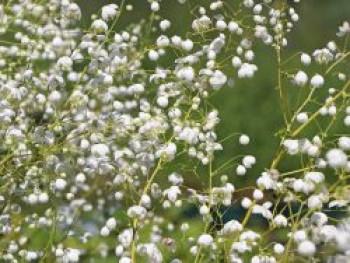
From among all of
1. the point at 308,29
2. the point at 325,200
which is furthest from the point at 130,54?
the point at 308,29

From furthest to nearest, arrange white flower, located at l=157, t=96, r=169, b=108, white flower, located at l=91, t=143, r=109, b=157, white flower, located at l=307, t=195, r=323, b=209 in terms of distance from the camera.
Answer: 1. white flower, located at l=157, t=96, r=169, b=108
2. white flower, located at l=91, t=143, r=109, b=157
3. white flower, located at l=307, t=195, r=323, b=209

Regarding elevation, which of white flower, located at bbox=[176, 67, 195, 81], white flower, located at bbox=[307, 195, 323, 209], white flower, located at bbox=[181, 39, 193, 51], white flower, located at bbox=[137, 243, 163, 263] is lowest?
white flower, located at bbox=[137, 243, 163, 263]

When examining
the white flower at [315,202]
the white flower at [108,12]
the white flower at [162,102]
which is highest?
the white flower at [108,12]

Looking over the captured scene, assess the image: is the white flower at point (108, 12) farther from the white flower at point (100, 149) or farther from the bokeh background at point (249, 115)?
the bokeh background at point (249, 115)

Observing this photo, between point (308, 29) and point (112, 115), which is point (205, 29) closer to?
point (112, 115)

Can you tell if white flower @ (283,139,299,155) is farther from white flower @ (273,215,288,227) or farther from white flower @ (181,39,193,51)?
white flower @ (181,39,193,51)

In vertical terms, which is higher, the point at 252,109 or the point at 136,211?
the point at 252,109

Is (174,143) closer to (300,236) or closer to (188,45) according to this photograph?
(188,45)

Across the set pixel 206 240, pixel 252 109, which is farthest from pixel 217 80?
pixel 252 109

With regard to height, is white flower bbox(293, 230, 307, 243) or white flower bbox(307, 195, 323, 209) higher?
white flower bbox(307, 195, 323, 209)

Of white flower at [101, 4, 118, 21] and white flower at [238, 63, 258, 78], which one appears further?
white flower at [101, 4, 118, 21]

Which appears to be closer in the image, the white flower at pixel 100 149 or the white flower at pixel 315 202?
the white flower at pixel 315 202

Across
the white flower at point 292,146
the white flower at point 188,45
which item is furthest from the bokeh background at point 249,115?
the white flower at point 292,146

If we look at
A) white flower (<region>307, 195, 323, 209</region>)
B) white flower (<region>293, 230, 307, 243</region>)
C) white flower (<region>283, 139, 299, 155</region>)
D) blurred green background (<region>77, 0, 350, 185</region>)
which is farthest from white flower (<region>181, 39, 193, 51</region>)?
blurred green background (<region>77, 0, 350, 185</region>)
